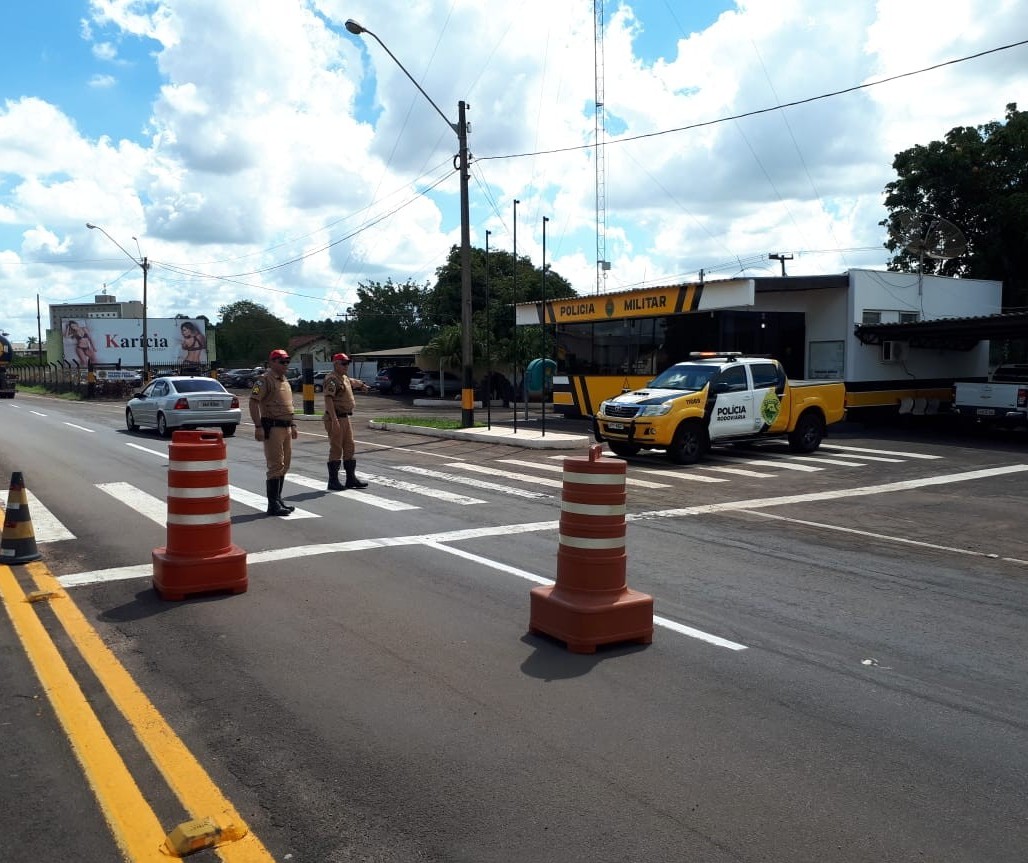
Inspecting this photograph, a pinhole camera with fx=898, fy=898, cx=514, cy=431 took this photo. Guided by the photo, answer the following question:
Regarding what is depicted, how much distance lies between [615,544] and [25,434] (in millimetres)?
21655

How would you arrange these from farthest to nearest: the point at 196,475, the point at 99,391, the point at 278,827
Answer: the point at 99,391
the point at 196,475
the point at 278,827

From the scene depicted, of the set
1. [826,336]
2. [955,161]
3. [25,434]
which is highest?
[955,161]

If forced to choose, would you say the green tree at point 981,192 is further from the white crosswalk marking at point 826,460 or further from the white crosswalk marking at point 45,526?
the white crosswalk marking at point 45,526

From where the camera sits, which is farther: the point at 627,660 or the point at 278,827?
the point at 627,660

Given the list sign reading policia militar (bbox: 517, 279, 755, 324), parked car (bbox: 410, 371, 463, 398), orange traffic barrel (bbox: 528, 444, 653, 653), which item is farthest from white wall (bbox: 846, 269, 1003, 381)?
parked car (bbox: 410, 371, 463, 398)

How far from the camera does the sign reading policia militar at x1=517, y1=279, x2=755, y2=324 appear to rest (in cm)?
2311

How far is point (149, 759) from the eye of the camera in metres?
4.10

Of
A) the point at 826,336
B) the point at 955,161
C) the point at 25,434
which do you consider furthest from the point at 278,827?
the point at 955,161

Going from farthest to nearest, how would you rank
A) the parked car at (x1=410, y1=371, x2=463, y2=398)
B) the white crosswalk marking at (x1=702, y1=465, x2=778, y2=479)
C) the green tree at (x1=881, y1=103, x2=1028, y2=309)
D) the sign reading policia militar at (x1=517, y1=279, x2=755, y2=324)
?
the parked car at (x1=410, y1=371, x2=463, y2=398)
the green tree at (x1=881, y1=103, x2=1028, y2=309)
the sign reading policia militar at (x1=517, y1=279, x2=755, y2=324)
the white crosswalk marking at (x1=702, y1=465, x2=778, y2=479)

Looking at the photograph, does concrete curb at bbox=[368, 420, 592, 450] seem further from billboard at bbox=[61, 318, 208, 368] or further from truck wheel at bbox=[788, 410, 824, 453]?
billboard at bbox=[61, 318, 208, 368]

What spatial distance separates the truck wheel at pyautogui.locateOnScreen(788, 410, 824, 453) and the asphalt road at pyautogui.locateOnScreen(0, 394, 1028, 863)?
7940 millimetres

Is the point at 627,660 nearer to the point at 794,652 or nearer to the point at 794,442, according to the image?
the point at 794,652

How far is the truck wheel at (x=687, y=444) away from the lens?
1616 cm

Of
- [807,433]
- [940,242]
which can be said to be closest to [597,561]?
[807,433]
